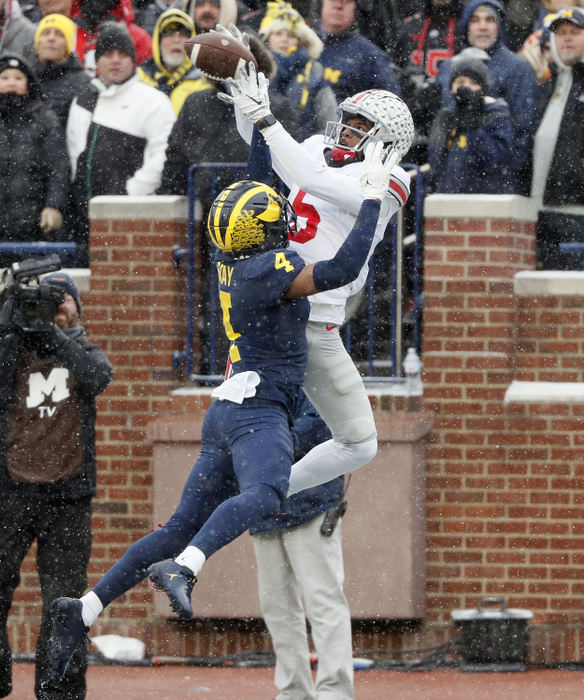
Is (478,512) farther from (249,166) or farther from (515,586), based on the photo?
(249,166)

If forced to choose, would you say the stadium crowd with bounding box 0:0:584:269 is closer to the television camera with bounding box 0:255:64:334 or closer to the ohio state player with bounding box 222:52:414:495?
the television camera with bounding box 0:255:64:334

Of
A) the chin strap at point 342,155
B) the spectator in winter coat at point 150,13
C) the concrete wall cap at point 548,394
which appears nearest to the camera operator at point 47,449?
the chin strap at point 342,155

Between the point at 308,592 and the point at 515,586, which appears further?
the point at 515,586

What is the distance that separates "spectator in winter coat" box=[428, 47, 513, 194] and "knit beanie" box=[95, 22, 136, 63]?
203 centimetres

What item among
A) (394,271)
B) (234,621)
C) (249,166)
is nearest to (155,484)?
(234,621)

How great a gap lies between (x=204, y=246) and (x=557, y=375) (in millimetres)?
2287

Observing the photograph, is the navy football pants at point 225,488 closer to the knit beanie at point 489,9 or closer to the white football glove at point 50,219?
the white football glove at point 50,219

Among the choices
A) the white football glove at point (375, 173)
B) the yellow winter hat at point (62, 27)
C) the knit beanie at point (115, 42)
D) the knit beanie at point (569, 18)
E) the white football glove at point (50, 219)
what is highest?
the yellow winter hat at point (62, 27)

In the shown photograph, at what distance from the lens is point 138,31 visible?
39.1 feet

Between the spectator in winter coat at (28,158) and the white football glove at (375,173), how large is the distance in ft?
12.9

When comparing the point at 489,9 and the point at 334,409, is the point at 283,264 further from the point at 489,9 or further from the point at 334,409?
the point at 489,9

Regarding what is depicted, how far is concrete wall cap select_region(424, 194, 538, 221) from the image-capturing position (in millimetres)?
10125

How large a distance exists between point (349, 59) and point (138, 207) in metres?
1.60

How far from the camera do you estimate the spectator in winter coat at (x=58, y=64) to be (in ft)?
36.0
